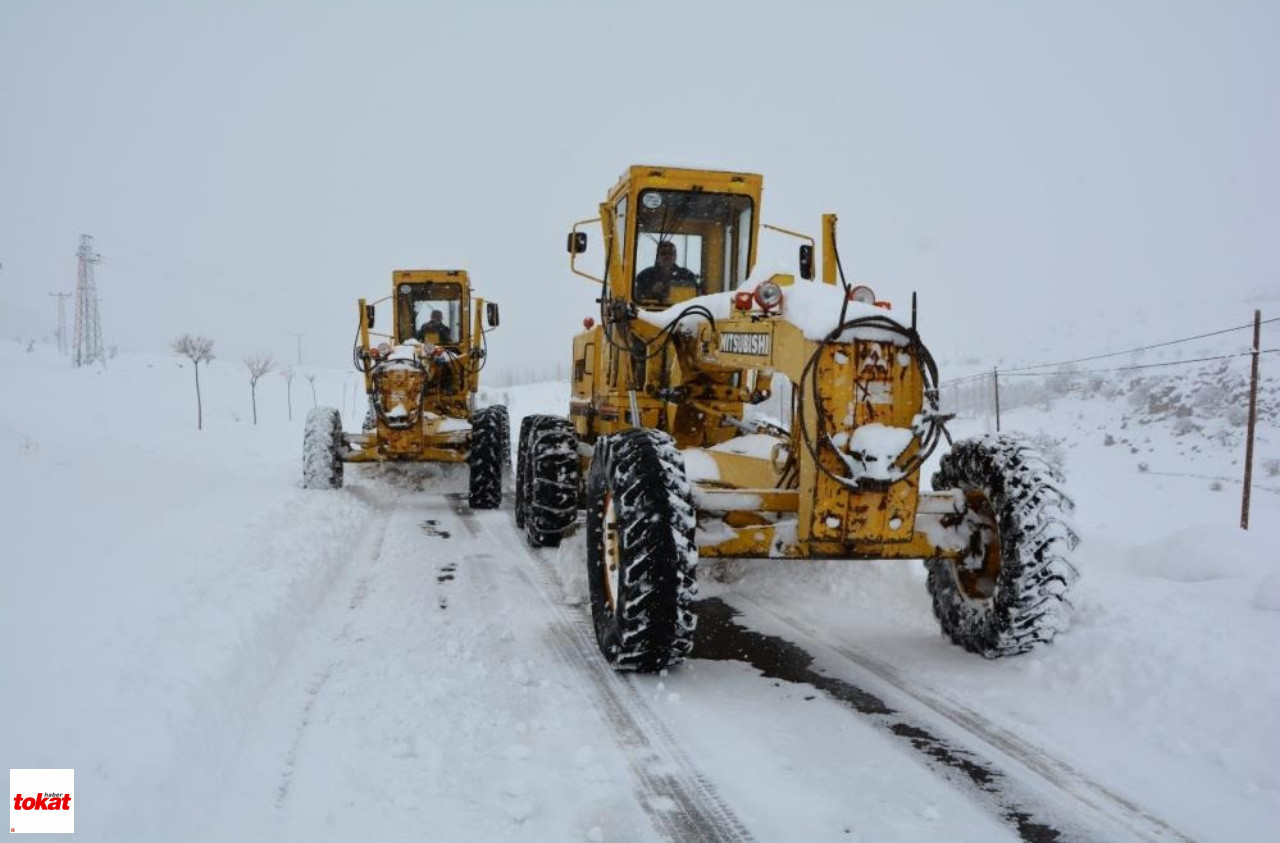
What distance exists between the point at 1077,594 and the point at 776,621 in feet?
6.27

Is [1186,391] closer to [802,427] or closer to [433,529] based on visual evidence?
[433,529]

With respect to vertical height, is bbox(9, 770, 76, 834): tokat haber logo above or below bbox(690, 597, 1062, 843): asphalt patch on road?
above

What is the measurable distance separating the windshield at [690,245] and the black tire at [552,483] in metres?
1.73

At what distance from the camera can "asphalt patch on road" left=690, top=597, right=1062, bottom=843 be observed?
352cm

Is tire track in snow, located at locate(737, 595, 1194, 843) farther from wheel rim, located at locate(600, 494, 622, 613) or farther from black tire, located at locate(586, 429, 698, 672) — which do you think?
wheel rim, located at locate(600, 494, 622, 613)

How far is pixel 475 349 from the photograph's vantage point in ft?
50.8

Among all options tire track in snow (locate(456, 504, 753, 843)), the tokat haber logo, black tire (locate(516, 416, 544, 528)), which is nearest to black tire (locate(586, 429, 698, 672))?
tire track in snow (locate(456, 504, 753, 843))

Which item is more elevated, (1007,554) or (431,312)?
(431,312)

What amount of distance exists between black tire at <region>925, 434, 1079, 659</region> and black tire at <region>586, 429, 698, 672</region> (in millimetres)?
1720

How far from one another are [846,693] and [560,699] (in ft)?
4.84

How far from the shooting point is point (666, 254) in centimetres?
792

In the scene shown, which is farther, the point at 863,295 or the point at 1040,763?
the point at 863,295

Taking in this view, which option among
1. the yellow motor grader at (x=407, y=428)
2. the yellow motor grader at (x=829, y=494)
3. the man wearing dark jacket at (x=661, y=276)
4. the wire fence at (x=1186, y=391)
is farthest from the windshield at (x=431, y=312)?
the yellow motor grader at (x=829, y=494)

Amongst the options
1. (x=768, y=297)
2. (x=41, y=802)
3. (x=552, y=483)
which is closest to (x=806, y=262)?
(x=768, y=297)
